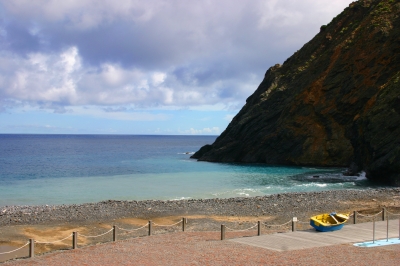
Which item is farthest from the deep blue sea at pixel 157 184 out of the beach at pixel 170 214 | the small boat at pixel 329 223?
the small boat at pixel 329 223

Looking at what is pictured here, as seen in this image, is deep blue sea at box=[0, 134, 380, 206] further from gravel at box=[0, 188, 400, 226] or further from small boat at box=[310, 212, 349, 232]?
small boat at box=[310, 212, 349, 232]

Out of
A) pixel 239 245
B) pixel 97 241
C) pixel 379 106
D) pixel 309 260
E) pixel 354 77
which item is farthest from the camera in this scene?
pixel 354 77


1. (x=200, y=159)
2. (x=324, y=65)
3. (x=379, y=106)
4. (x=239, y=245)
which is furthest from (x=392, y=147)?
(x=200, y=159)

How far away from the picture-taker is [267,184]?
158 feet

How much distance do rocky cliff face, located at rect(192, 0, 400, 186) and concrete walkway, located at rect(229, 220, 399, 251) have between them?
93.6ft

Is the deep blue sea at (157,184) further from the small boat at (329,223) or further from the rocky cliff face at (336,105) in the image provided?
the small boat at (329,223)

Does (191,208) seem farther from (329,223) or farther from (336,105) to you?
(336,105)

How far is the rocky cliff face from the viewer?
166 ft

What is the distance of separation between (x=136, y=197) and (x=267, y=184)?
15985 millimetres

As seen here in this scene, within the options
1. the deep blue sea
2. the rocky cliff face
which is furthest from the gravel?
the rocky cliff face

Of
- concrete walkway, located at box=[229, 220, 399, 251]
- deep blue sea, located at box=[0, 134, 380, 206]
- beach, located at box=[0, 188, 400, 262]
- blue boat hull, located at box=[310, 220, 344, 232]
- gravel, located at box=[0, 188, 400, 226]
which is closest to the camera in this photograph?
concrete walkway, located at box=[229, 220, 399, 251]

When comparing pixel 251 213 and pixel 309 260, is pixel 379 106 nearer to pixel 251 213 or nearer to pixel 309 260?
pixel 251 213

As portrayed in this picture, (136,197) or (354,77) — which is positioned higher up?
(354,77)

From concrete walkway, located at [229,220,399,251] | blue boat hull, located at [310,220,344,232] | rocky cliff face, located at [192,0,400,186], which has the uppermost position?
rocky cliff face, located at [192,0,400,186]
